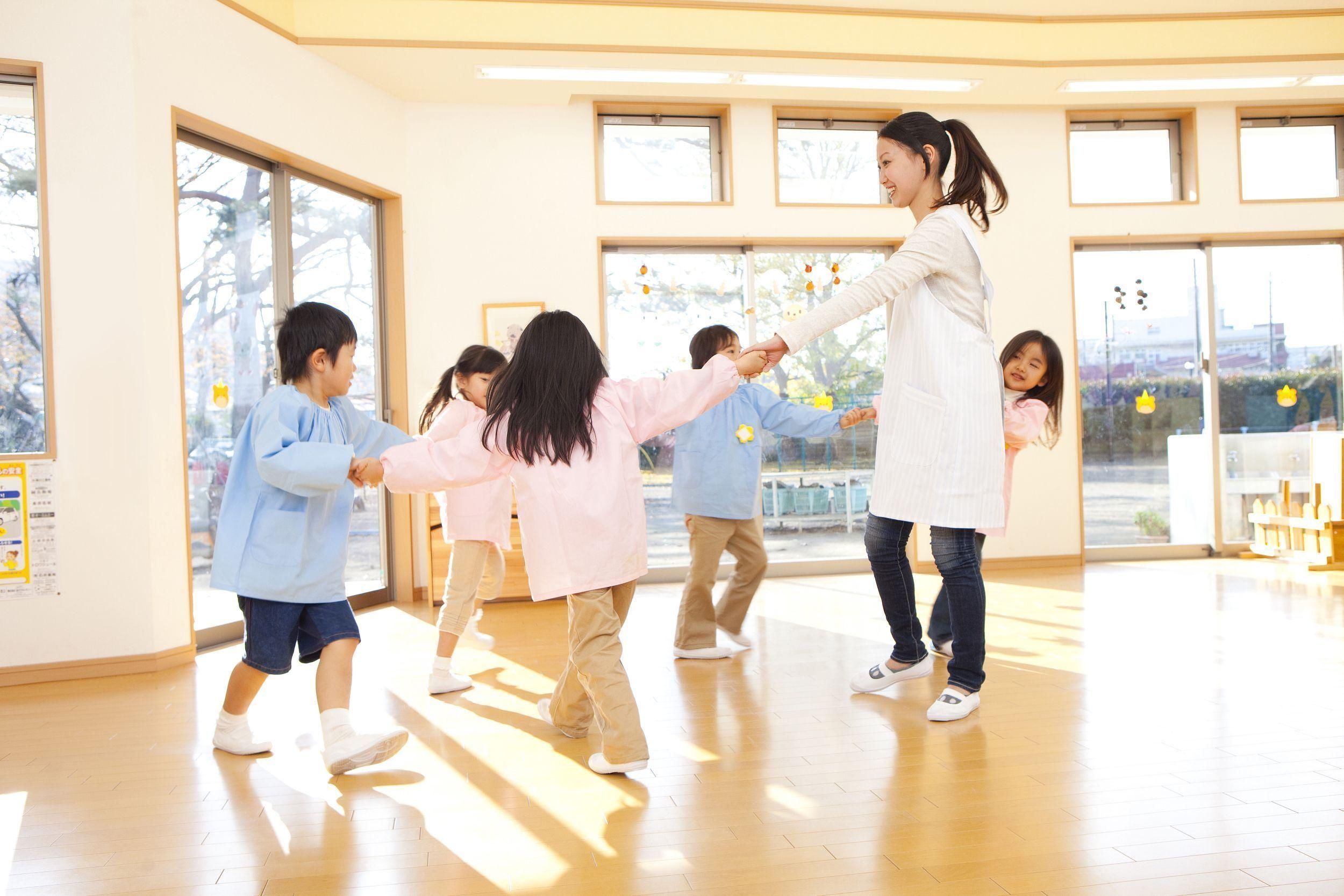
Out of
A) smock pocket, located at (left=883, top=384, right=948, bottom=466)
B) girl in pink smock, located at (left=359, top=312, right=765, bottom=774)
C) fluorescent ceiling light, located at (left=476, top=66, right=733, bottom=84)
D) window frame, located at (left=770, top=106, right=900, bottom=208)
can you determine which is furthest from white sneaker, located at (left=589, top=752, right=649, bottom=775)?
window frame, located at (left=770, top=106, right=900, bottom=208)

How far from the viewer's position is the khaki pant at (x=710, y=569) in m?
3.58

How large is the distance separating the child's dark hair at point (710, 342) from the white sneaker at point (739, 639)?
1.07 m

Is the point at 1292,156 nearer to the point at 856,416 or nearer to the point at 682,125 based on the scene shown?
the point at 682,125

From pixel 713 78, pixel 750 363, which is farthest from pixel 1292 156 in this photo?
pixel 750 363

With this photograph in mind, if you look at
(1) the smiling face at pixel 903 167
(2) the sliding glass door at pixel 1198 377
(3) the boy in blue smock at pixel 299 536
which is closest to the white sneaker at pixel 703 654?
(3) the boy in blue smock at pixel 299 536

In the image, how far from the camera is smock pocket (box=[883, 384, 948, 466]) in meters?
2.62

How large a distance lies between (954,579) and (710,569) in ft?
3.59

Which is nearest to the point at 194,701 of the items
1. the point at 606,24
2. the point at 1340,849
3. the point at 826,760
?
the point at 826,760

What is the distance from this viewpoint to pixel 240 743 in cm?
257

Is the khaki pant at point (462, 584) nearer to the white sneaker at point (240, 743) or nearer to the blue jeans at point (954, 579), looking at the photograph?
the white sneaker at point (240, 743)

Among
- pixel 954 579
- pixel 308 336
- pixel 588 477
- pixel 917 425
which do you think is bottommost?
pixel 954 579

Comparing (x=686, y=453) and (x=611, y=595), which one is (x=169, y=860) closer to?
(x=611, y=595)

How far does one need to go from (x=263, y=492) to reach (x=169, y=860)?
85cm

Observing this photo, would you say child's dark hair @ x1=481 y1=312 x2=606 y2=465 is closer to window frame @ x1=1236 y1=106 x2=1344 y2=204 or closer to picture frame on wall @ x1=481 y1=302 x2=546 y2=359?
picture frame on wall @ x1=481 y1=302 x2=546 y2=359
